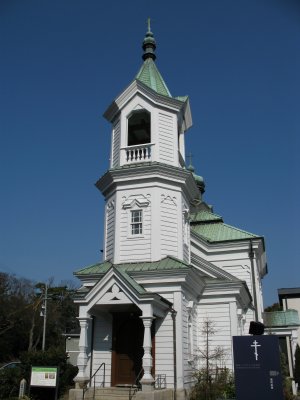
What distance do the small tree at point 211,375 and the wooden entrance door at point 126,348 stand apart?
2.46 meters

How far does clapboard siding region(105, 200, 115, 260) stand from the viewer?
19.9 m

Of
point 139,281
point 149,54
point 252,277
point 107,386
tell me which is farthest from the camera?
point 252,277

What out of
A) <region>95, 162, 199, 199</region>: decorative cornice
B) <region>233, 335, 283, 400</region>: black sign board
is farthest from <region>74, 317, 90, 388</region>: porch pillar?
<region>233, 335, 283, 400</region>: black sign board

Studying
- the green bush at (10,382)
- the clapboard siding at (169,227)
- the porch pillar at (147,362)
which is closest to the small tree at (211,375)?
the porch pillar at (147,362)

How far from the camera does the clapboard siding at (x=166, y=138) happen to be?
20.6 metres

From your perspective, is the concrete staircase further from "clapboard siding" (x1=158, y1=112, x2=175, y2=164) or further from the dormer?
"clapboard siding" (x1=158, y1=112, x2=175, y2=164)

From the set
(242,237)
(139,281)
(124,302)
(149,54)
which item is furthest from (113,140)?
(242,237)

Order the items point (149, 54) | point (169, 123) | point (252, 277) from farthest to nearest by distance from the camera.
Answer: point (252, 277), point (149, 54), point (169, 123)

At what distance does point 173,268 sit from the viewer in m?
17.3

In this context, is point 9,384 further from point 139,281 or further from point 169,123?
point 169,123

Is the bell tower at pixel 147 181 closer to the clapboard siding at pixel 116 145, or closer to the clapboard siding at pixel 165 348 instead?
the clapboard siding at pixel 116 145

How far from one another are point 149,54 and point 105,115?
192 inches

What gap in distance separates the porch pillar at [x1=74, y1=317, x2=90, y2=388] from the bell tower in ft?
11.5

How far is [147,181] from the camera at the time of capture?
1995 centimetres
